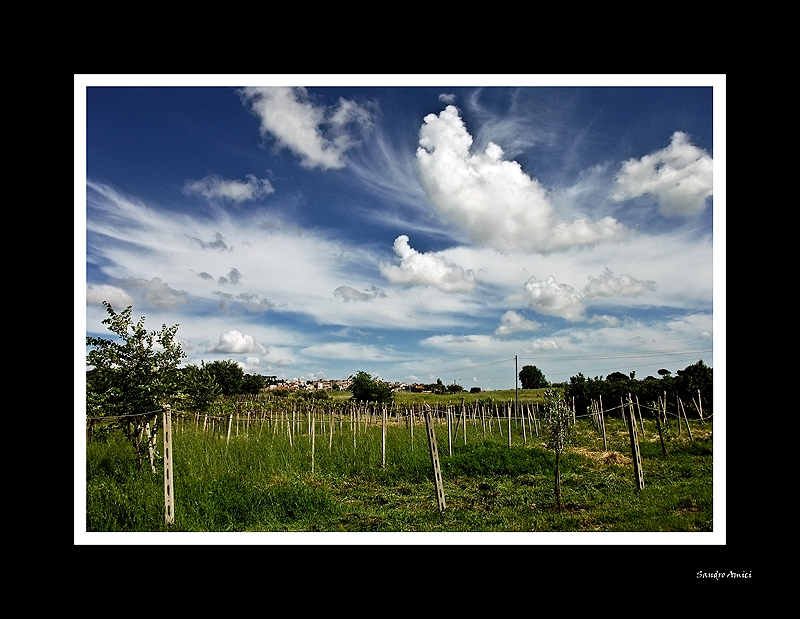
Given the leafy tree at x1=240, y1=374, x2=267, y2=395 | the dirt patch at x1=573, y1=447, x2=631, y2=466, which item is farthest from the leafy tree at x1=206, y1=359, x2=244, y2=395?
the dirt patch at x1=573, y1=447, x2=631, y2=466

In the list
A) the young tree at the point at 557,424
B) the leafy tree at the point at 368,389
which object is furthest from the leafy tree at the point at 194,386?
the leafy tree at the point at 368,389

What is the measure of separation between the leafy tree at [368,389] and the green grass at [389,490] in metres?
11.5

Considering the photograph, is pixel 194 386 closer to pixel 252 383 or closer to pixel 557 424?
pixel 557 424

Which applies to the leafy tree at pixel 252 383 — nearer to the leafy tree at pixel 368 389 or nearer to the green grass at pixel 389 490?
the leafy tree at pixel 368 389

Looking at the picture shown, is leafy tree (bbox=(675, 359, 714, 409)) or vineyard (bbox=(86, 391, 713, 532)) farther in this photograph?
leafy tree (bbox=(675, 359, 714, 409))

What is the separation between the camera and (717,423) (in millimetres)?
4105

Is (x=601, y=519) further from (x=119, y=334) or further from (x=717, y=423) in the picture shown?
(x=119, y=334)

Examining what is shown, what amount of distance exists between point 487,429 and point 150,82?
52.6 feet

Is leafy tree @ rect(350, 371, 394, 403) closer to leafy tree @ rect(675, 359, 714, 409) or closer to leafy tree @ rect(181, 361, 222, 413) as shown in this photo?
leafy tree @ rect(675, 359, 714, 409)

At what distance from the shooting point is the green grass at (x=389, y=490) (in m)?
5.69

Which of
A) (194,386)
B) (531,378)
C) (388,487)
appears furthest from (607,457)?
(531,378)

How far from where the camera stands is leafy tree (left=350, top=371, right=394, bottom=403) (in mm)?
22500

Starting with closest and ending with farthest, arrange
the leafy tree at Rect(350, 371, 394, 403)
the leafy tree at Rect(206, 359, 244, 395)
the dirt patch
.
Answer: the dirt patch → the leafy tree at Rect(350, 371, 394, 403) → the leafy tree at Rect(206, 359, 244, 395)

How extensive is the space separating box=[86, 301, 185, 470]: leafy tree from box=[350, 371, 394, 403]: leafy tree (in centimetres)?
1558
